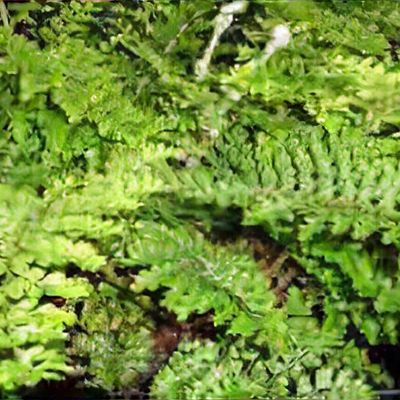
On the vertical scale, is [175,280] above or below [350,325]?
above

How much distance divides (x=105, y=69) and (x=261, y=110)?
1.26 ft

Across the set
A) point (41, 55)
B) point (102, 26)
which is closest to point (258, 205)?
point (41, 55)

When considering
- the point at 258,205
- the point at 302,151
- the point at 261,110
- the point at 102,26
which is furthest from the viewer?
the point at 102,26

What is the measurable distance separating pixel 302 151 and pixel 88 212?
49 cm

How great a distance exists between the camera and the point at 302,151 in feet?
5.55

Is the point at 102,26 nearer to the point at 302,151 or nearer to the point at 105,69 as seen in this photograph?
the point at 105,69

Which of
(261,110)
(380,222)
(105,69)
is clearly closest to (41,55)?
(105,69)

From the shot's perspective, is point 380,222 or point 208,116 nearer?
point 380,222

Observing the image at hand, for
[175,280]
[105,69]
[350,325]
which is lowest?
[350,325]

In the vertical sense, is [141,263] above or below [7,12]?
below

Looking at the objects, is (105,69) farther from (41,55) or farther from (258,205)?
(258,205)

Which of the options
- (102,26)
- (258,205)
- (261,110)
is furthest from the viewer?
(102,26)

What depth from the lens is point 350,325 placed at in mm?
1785

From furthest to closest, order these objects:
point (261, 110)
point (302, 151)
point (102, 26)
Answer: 1. point (102, 26)
2. point (261, 110)
3. point (302, 151)
